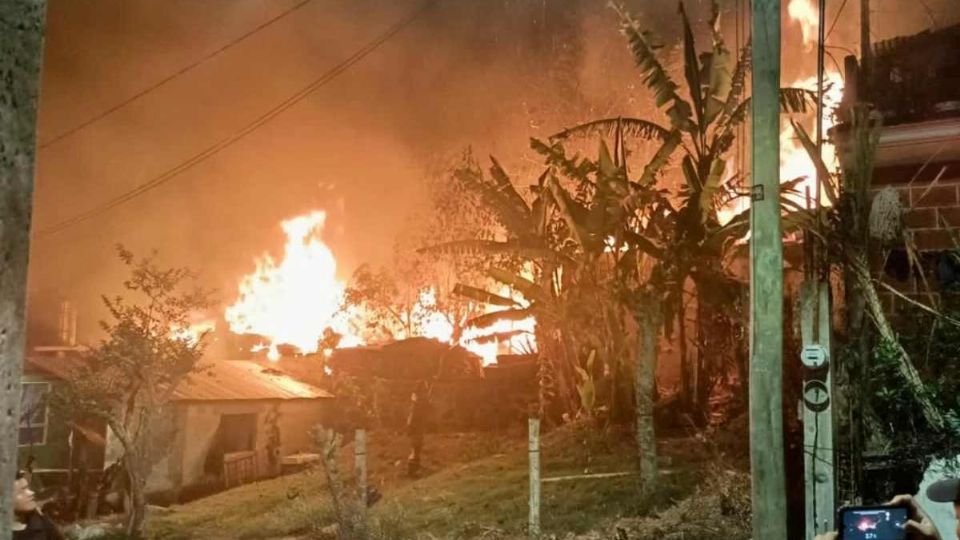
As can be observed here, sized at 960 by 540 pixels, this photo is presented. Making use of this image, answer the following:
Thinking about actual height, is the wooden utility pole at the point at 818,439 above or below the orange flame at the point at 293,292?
below

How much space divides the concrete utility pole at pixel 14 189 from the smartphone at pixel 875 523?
12.3 feet

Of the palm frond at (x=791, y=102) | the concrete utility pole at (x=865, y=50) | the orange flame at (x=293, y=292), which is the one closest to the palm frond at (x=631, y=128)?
the palm frond at (x=791, y=102)

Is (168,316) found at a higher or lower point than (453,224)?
lower

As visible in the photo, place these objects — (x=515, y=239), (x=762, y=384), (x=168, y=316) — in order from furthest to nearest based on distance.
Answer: (x=168, y=316) < (x=515, y=239) < (x=762, y=384)

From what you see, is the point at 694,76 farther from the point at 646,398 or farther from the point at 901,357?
the point at 901,357

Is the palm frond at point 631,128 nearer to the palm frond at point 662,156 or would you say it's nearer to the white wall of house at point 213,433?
the palm frond at point 662,156

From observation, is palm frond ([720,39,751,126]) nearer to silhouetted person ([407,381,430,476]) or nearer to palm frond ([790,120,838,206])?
palm frond ([790,120,838,206])

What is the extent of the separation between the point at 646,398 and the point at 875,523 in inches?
334

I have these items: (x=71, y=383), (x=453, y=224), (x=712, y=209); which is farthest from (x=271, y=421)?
(x=712, y=209)

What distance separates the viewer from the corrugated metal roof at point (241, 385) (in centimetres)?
2069

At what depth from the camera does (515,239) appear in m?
14.2

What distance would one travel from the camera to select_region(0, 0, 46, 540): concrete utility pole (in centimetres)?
312

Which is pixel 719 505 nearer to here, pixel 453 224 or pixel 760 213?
pixel 760 213

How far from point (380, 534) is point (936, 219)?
8.90m
